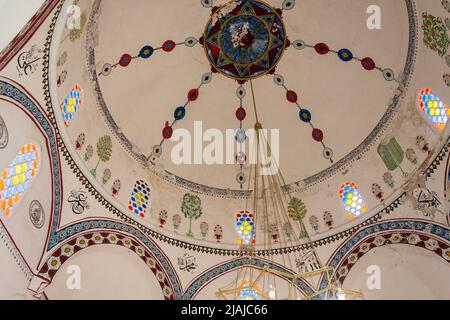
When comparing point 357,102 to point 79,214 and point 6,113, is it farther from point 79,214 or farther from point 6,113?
point 6,113

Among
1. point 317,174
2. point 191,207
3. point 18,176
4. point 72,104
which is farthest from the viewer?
point 317,174

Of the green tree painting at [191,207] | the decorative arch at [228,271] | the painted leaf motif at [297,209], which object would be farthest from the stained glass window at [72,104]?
the painted leaf motif at [297,209]

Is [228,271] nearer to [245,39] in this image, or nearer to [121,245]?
[121,245]

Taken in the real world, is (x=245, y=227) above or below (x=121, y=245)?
above

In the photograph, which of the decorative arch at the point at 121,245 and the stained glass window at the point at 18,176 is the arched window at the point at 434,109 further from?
the stained glass window at the point at 18,176

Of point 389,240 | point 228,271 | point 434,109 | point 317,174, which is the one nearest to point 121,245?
point 228,271
